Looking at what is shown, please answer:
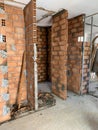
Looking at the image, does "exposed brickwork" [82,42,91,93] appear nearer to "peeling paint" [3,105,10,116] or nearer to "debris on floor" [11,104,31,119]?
"debris on floor" [11,104,31,119]

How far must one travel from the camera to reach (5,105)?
202cm

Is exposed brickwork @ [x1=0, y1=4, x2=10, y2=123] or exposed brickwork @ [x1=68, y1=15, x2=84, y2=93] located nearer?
exposed brickwork @ [x1=0, y1=4, x2=10, y2=123]

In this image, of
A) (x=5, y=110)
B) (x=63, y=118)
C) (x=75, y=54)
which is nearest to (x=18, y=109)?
(x=5, y=110)

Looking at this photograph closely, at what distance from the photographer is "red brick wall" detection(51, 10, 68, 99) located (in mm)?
2693

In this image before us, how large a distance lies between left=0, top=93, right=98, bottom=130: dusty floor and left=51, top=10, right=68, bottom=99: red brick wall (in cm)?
45

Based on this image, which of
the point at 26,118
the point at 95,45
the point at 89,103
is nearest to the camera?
the point at 26,118

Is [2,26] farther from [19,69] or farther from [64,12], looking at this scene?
[64,12]

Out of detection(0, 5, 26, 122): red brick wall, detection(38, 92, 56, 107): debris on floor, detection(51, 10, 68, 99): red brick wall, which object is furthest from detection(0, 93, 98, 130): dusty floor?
detection(0, 5, 26, 122): red brick wall

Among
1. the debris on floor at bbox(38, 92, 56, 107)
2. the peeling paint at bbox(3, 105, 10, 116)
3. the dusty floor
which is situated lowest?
the dusty floor

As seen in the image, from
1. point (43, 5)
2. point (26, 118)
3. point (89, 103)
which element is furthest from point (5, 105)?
point (43, 5)

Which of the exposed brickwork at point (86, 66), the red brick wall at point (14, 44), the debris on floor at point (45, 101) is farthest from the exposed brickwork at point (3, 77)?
the exposed brickwork at point (86, 66)

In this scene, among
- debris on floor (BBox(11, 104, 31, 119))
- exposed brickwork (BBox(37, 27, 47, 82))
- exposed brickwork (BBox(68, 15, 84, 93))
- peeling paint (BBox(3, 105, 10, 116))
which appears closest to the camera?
peeling paint (BBox(3, 105, 10, 116))

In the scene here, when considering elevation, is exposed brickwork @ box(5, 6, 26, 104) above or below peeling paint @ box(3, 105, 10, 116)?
above

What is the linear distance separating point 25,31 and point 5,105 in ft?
5.24
